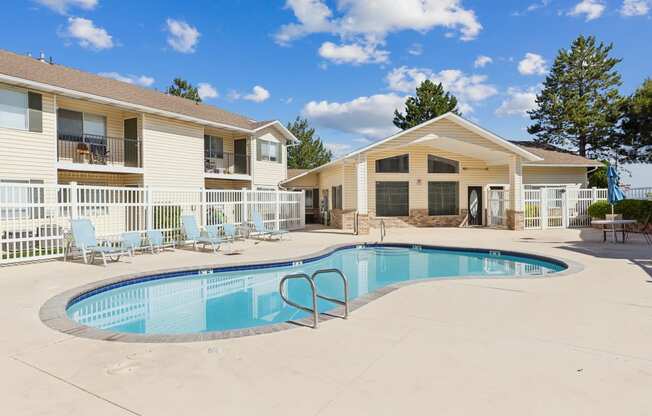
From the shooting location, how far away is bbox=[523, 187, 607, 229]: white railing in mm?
19719

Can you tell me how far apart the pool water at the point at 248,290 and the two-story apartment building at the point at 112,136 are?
953cm

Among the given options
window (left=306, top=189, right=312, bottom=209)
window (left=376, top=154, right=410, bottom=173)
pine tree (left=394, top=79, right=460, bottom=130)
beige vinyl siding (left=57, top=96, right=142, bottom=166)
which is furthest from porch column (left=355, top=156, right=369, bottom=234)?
pine tree (left=394, top=79, right=460, bottom=130)

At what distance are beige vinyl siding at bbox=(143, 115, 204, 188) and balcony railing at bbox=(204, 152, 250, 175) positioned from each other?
158 centimetres

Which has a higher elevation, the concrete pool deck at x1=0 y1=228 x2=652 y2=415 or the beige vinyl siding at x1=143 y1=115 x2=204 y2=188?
the beige vinyl siding at x1=143 y1=115 x2=204 y2=188

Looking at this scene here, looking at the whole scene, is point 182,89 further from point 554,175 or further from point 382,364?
point 382,364

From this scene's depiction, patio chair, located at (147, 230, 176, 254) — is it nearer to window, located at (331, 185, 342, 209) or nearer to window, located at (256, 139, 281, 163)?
window, located at (331, 185, 342, 209)

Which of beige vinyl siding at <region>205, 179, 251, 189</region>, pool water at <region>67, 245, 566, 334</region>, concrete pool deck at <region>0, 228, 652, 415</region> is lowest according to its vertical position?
pool water at <region>67, 245, 566, 334</region>

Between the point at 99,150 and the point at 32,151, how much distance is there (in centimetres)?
341

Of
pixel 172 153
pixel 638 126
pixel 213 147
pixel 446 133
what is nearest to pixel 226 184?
pixel 213 147

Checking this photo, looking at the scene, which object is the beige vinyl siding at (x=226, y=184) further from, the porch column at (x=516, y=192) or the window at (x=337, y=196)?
the porch column at (x=516, y=192)

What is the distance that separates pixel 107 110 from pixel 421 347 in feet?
61.1

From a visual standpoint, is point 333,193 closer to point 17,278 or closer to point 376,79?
point 376,79

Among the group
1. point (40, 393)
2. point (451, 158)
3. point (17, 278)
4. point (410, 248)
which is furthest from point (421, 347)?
point (451, 158)

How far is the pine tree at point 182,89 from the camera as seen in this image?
41.6 metres
